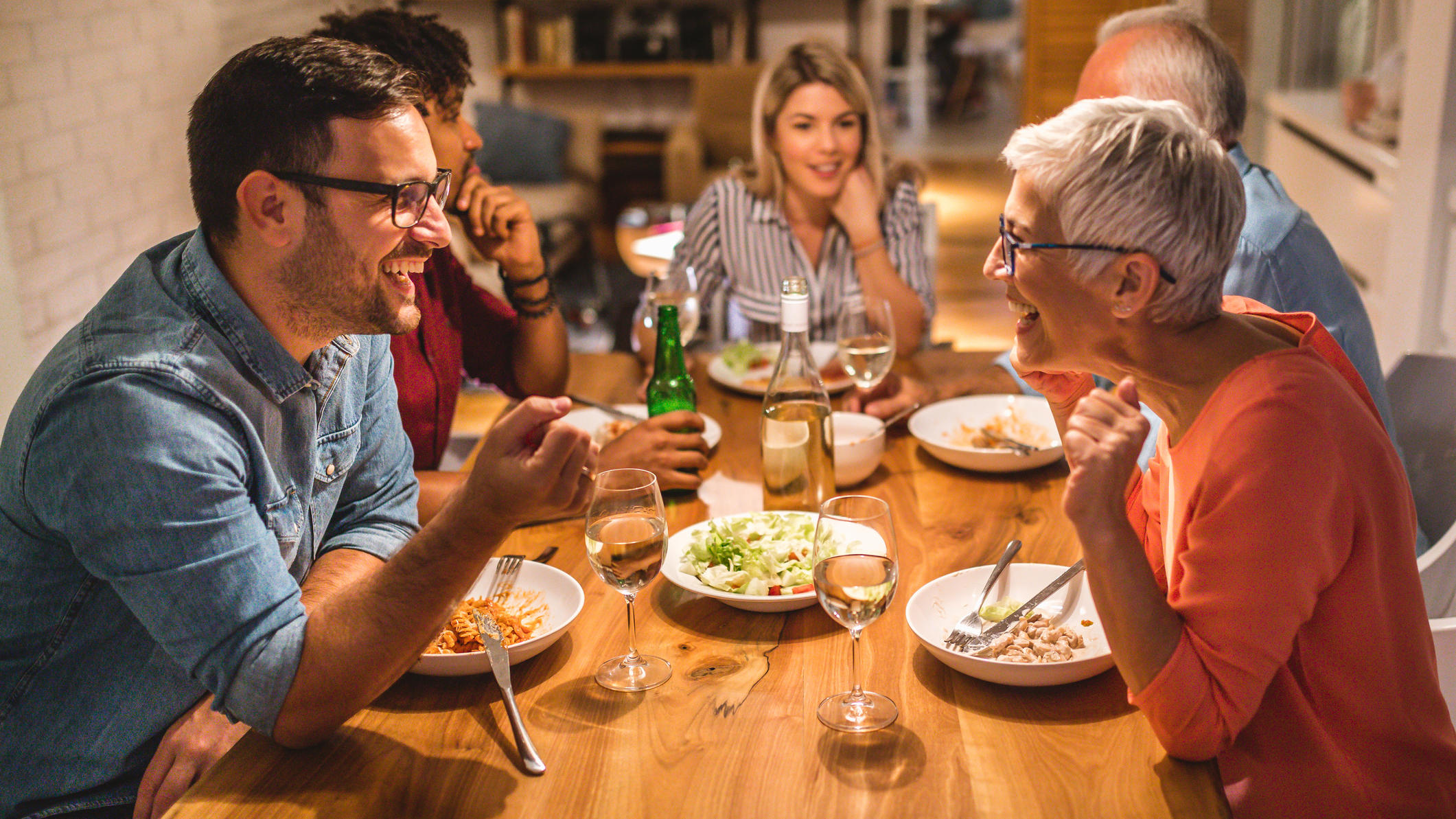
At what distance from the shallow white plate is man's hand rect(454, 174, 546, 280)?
1.07ft

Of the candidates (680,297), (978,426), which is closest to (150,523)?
(680,297)

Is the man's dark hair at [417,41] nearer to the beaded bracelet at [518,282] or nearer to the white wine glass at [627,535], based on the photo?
the beaded bracelet at [518,282]

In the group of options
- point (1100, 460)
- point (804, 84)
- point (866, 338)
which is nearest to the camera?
point (1100, 460)

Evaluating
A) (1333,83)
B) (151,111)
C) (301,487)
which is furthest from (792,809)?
(1333,83)

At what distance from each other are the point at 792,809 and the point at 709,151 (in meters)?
6.48

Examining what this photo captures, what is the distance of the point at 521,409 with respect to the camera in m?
1.12

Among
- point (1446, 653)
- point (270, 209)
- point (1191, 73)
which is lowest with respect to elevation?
point (1446, 653)

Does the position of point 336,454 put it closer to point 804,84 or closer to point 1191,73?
point 1191,73

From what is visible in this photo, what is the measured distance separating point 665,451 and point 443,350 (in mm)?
648

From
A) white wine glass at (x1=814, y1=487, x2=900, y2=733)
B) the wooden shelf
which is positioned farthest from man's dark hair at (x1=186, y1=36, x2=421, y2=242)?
the wooden shelf

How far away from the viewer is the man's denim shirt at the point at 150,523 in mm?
1074

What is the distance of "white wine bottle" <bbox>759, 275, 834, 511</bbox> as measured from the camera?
164cm

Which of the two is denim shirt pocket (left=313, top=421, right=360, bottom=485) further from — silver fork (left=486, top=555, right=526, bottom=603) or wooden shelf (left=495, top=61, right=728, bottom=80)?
wooden shelf (left=495, top=61, right=728, bottom=80)

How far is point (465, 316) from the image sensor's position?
2.31 metres
